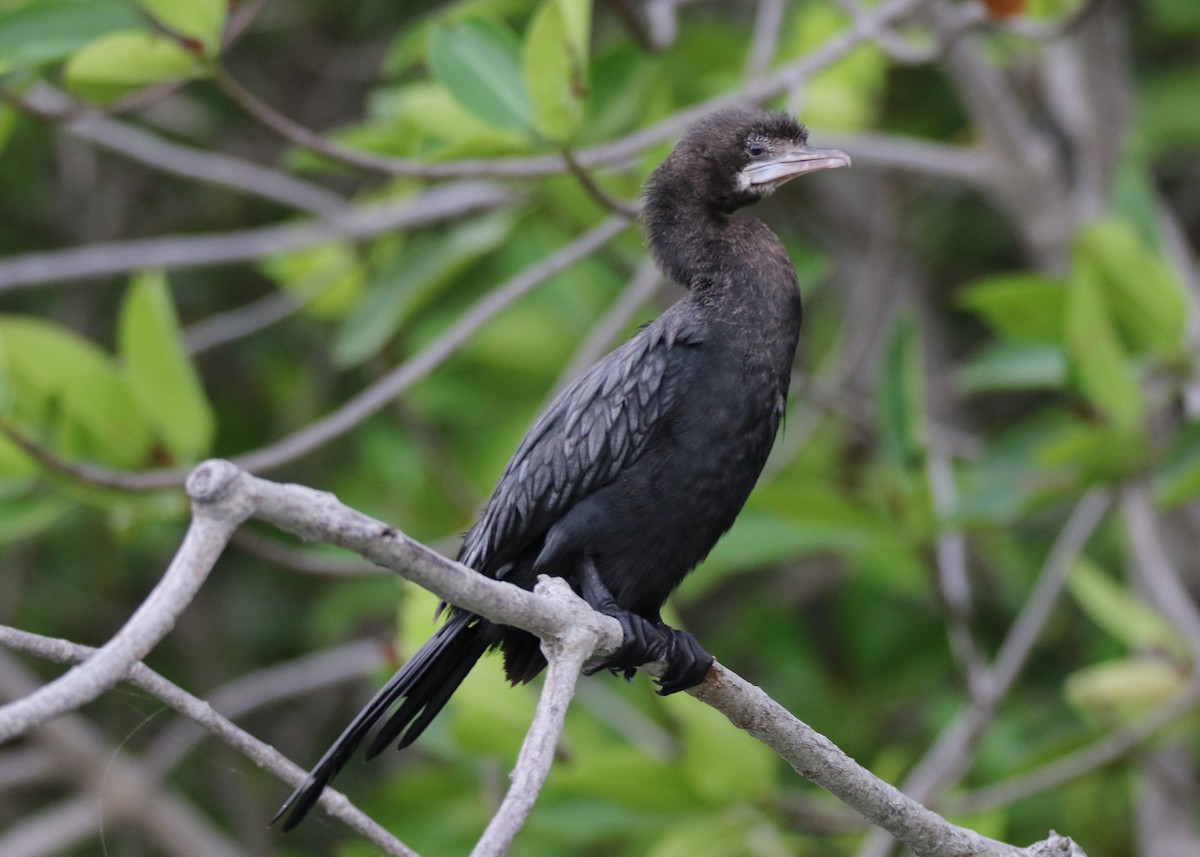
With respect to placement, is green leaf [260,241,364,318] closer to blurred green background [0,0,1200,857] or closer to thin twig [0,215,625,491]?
blurred green background [0,0,1200,857]

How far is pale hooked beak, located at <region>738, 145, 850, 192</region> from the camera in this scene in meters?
3.05

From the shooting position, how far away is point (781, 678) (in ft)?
17.0

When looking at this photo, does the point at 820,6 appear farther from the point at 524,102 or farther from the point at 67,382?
the point at 67,382

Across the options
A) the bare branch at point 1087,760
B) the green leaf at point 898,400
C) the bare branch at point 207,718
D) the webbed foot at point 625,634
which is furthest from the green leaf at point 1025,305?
the bare branch at point 207,718

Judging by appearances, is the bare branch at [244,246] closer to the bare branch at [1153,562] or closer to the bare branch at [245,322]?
the bare branch at [245,322]

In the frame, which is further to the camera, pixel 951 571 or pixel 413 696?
pixel 951 571

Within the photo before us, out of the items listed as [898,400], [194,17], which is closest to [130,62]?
[194,17]

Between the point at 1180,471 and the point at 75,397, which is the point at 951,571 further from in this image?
the point at 75,397

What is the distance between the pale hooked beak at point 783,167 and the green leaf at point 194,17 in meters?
1.24

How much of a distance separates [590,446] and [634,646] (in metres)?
0.40

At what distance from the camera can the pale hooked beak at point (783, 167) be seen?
3047 millimetres

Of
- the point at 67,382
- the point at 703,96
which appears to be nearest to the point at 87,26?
the point at 67,382

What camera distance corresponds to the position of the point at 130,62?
→ 3352 millimetres

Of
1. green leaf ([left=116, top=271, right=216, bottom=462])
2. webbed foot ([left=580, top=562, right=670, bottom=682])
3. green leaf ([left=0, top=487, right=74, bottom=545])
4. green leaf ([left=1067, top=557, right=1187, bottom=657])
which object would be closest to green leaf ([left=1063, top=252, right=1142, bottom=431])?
green leaf ([left=1067, top=557, right=1187, bottom=657])
